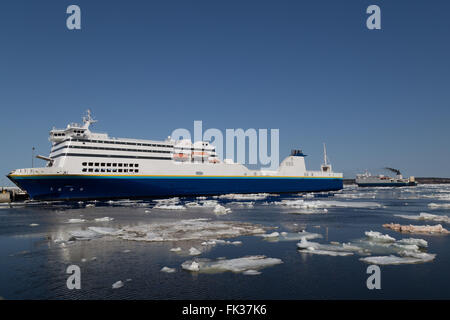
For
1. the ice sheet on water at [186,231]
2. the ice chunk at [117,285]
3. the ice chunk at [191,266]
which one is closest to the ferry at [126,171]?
the ice sheet on water at [186,231]

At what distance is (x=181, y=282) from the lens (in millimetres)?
8125

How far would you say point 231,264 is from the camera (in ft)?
31.7

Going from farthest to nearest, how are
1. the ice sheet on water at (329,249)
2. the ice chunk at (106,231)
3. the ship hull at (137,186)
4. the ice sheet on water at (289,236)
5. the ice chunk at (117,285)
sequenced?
1. the ship hull at (137,186)
2. the ice chunk at (106,231)
3. the ice sheet on water at (289,236)
4. the ice sheet on water at (329,249)
5. the ice chunk at (117,285)

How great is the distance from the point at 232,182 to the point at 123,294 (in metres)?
43.2

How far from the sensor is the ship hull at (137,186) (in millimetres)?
36281

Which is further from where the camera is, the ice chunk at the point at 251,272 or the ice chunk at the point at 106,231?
the ice chunk at the point at 106,231

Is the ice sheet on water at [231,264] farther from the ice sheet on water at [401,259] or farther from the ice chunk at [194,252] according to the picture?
the ice sheet on water at [401,259]

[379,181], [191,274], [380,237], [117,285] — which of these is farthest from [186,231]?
[379,181]

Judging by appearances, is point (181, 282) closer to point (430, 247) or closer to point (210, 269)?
point (210, 269)

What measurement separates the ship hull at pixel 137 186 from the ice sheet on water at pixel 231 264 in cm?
3154

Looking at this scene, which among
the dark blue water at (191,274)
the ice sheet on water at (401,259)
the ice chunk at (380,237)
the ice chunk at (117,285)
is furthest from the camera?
the ice chunk at (380,237)

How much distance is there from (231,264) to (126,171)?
110 feet
